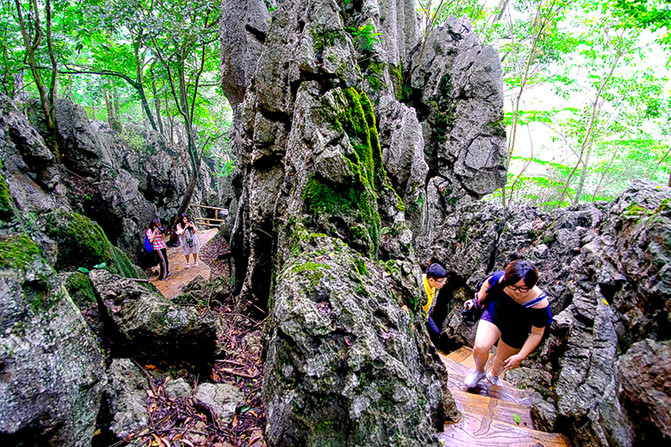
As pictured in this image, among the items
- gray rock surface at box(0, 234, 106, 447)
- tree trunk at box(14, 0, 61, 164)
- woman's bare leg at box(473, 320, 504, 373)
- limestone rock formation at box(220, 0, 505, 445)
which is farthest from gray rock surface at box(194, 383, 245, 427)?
tree trunk at box(14, 0, 61, 164)

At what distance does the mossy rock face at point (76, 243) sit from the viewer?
5168 mm

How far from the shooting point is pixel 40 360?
6.15 ft

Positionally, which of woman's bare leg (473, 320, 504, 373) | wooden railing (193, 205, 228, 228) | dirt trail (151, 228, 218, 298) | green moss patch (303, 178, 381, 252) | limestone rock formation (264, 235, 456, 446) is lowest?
dirt trail (151, 228, 218, 298)

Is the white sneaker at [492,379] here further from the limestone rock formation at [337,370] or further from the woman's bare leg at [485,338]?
the limestone rock formation at [337,370]

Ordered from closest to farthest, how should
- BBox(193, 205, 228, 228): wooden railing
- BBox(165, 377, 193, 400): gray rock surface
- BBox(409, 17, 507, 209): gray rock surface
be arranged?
BBox(165, 377, 193, 400): gray rock surface < BBox(409, 17, 507, 209): gray rock surface < BBox(193, 205, 228, 228): wooden railing

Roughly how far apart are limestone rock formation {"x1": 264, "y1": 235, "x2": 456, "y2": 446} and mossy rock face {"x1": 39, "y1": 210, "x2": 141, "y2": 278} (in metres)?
4.77

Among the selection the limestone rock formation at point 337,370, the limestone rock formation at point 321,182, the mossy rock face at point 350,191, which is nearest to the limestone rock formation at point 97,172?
the limestone rock formation at point 321,182

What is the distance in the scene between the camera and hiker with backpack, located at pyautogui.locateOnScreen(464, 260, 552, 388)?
326 cm

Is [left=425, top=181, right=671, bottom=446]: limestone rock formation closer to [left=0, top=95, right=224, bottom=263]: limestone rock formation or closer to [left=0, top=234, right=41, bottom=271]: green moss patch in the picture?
[left=0, top=234, right=41, bottom=271]: green moss patch

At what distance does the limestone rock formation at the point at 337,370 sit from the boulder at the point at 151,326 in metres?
1.36

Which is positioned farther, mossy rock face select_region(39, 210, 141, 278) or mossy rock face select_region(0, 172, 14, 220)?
mossy rock face select_region(39, 210, 141, 278)

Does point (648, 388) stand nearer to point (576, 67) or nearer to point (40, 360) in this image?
point (40, 360)

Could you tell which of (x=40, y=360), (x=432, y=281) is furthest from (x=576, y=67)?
(x=40, y=360)

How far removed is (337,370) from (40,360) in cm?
199
